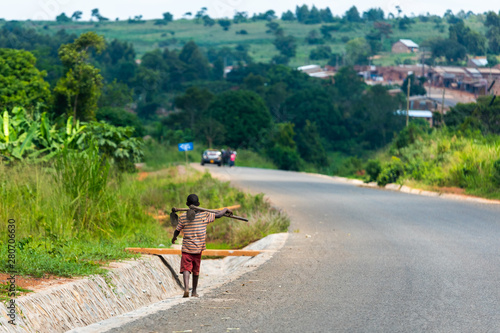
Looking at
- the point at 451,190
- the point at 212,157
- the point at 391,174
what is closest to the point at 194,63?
the point at 212,157

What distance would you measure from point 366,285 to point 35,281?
429cm

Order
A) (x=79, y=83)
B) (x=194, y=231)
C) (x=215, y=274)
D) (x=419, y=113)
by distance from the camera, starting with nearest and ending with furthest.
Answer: (x=194, y=231), (x=215, y=274), (x=79, y=83), (x=419, y=113)

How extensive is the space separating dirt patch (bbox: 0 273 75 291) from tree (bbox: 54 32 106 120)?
31485 millimetres

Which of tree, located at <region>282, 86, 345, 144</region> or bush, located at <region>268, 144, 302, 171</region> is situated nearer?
bush, located at <region>268, 144, 302, 171</region>

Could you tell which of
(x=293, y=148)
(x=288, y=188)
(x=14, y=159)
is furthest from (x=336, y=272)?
(x=293, y=148)

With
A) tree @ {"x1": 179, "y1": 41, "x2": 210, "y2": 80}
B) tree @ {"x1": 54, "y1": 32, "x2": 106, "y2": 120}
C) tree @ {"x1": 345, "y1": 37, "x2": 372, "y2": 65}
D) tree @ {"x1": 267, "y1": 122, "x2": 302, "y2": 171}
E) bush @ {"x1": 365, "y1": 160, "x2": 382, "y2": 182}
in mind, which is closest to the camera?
bush @ {"x1": 365, "y1": 160, "x2": 382, "y2": 182}

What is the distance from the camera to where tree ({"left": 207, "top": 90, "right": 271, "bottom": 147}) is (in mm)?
90562

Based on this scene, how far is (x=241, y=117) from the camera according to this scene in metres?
91.5

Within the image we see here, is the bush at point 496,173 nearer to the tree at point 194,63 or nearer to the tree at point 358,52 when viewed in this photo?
the tree at point 194,63

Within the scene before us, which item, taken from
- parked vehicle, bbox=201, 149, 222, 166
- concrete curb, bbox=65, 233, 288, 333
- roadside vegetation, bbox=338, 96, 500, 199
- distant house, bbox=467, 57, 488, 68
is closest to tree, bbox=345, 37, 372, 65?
distant house, bbox=467, 57, 488, 68

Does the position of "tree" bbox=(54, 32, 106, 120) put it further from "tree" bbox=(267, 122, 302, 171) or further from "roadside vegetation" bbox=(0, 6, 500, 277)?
"tree" bbox=(267, 122, 302, 171)

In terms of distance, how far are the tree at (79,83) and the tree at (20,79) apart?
29.6ft

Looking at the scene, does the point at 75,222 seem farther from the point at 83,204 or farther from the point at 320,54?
the point at 320,54

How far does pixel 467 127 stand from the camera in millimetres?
35406
